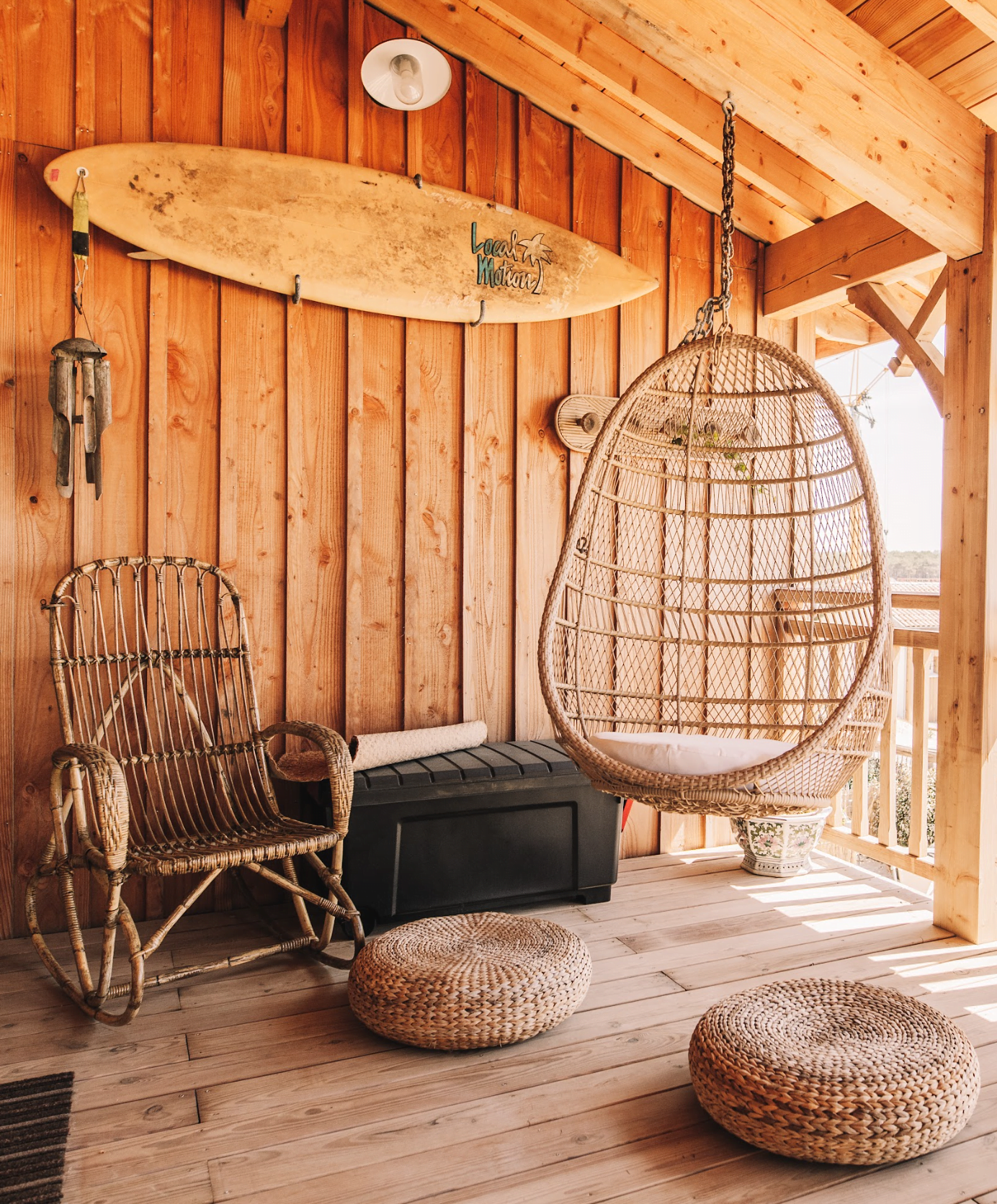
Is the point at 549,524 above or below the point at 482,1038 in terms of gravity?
above

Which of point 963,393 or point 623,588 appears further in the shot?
point 623,588

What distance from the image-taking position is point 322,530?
3.09 meters

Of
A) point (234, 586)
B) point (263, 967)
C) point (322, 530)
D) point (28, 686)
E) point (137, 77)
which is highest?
point (137, 77)

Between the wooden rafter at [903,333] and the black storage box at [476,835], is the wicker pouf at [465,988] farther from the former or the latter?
the wooden rafter at [903,333]

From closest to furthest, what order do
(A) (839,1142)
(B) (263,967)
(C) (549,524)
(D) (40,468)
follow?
(A) (839,1142) → (B) (263,967) → (D) (40,468) → (C) (549,524)

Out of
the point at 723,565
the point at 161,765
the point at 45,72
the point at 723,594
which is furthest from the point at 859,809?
the point at 45,72

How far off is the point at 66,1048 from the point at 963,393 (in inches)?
125

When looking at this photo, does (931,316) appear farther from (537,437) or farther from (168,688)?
(168,688)

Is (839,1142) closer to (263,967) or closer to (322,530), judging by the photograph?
(263,967)

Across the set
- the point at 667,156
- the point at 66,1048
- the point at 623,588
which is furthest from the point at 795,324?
the point at 66,1048

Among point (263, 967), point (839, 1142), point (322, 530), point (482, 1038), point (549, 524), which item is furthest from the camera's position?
point (549, 524)

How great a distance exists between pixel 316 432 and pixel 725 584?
1511 mm

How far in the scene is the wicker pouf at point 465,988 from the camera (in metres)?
2.01

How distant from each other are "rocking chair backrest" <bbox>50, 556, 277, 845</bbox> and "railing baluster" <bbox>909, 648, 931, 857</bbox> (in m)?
2.29
